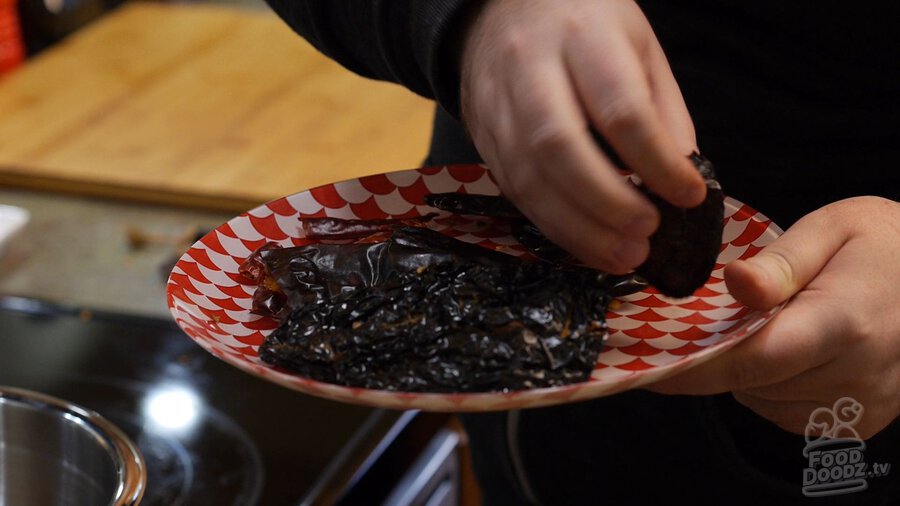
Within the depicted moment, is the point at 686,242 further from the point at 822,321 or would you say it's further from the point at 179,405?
the point at 179,405

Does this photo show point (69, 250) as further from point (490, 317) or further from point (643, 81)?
point (643, 81)

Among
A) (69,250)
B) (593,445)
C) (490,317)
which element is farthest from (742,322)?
(69,250)

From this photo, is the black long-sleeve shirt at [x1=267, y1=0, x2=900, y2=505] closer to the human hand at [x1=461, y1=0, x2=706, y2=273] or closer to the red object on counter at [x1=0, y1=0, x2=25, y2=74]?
the human hand at [x1=461, y1=0, x2=706, y2=273]

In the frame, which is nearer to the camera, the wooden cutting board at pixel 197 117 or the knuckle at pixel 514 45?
the knuckle at pixel 514 45

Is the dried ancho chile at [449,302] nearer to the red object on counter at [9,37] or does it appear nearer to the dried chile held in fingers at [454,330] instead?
the dried chile held in fingers at [454,330]

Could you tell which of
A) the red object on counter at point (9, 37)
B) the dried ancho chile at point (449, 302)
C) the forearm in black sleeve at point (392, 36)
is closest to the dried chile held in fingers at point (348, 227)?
the dried ancho chile at point (449, 302)

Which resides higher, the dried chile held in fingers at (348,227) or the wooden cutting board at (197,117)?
the dried chile held in fingers at (348,227)

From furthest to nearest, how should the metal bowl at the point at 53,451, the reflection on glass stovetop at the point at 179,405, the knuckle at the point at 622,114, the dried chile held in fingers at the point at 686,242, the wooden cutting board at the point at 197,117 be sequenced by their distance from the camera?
the wooden cutting board at the point at 197,117 < the reflection on glass stovetop at the point at 179,405 < the metal bowl at the point at 53,451 < the dried chile held in fingers at the point at 686,242 < the knuckle at the point at 622,114
